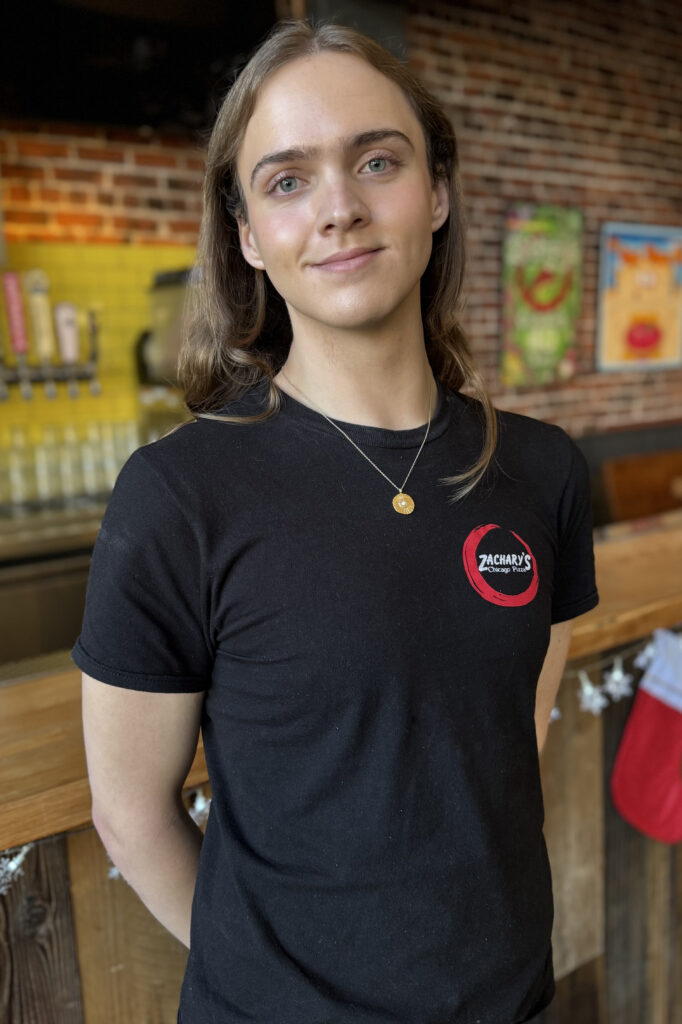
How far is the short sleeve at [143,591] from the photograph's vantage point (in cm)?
90

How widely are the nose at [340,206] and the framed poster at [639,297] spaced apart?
440 centimetres

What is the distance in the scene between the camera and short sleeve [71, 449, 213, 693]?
2.94 ft

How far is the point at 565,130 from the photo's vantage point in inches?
187

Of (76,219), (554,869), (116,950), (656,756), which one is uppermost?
(76,219)

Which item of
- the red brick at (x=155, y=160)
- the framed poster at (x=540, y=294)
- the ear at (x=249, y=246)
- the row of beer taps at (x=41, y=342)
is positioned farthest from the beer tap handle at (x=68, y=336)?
the ear at (x=249, y=246)

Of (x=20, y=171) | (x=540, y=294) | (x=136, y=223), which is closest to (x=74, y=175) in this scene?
(x=20, y=171)

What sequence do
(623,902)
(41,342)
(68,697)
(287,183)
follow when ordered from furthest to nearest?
(41,342), (623,902), (68,697), (287,183)

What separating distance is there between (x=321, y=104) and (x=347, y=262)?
17cm

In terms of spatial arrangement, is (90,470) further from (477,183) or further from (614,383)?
(614,383)

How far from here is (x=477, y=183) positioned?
4395 millimetres

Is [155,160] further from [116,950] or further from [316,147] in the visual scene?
[116,950]

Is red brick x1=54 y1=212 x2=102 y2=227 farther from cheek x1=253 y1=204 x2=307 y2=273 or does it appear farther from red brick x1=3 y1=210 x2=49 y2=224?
cheek x1=253 y1=204 x2=307 y2=273

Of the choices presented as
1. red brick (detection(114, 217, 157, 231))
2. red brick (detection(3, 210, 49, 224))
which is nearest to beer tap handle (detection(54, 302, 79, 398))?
red brick (detection(3, 210, 49, 224))

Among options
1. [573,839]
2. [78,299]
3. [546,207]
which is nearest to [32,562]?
[78,299]
